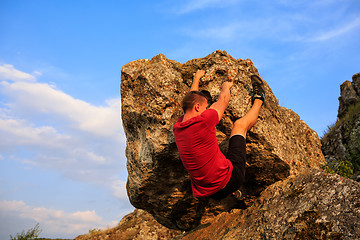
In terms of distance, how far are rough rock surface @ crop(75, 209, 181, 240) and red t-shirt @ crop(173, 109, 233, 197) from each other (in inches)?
268

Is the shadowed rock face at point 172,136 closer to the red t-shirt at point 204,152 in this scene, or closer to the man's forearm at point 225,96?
the man's forearm at point 225,96

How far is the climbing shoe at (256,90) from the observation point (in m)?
5.97

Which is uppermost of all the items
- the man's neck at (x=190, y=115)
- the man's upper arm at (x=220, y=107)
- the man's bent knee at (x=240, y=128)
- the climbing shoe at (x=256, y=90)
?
the climbing shoe at (x=256, y=90)

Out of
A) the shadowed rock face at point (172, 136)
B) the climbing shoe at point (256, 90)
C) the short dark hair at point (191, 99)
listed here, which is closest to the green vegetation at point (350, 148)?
the shadowed rock face at point (172, 136)

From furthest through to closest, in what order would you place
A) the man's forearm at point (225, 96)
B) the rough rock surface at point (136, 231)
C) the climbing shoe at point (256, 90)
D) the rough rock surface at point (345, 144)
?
the rough rock surface at point (136, 231), the rough rock surface at point (345, 144), the climbing shoe at point (256, 90), the man's forearm at point (225, 96)

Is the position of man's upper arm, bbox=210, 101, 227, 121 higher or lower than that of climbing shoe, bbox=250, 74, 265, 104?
lower

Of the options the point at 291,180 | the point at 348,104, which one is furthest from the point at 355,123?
the point at 291,180

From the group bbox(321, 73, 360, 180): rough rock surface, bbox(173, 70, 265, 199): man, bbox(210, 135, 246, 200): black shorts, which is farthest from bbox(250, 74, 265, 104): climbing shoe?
bbox(321, 73, 360, 180): rough rock surface

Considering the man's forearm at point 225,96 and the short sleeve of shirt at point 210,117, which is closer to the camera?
the short sleeve of shirt at point 210,117

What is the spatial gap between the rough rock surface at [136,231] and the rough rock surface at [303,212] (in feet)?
17.6

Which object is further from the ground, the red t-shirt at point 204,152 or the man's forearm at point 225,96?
the man's forearm at point 225,96

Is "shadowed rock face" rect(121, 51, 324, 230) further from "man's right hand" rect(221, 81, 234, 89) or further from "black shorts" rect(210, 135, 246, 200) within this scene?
"black shorts" rect(210, 135, 246, 200)

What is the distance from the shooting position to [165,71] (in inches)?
253

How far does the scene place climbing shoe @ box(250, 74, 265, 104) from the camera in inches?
235
